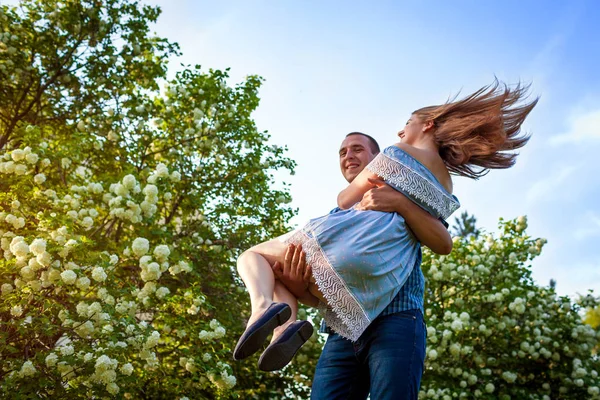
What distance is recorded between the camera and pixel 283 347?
6.23 feet

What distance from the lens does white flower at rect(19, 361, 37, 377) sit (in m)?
3.91

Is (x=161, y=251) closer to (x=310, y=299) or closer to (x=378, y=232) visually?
(x=310, y=299)

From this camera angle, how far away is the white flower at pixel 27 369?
3908 millimetres

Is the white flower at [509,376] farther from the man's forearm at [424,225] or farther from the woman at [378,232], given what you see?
the man's forearm at [424,225]

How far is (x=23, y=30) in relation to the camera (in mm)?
6988

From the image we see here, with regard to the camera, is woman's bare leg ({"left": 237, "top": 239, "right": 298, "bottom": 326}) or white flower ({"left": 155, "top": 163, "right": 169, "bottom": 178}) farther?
white flower ({"left": 155, "top": 163, "right": 169, "bottom": 178})

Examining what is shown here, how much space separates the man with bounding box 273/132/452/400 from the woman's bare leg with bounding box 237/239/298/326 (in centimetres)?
5

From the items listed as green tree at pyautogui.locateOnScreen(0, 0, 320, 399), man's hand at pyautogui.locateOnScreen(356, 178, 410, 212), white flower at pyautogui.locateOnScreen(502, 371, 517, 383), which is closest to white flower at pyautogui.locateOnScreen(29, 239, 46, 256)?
green tree at pyautogui.locateOnScreen(0, 0, 320, 399)

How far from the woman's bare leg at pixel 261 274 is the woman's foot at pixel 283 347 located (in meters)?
0.11

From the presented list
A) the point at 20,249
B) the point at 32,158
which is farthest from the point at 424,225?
the point at 32,158

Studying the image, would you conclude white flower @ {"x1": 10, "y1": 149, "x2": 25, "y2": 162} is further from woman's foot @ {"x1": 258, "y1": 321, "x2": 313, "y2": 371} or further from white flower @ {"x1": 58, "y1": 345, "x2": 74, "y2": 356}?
woman's foot @ {"x1": 258, "y1": 321, "x2": 313, "y2": 371}

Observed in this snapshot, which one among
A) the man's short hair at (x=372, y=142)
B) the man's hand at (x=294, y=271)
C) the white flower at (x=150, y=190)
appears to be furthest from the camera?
the white flower at (x=150, y=190)

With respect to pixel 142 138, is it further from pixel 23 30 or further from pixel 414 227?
pixel 414 227

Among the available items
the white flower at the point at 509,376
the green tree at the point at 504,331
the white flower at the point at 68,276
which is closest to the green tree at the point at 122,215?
the white flower at the point at 68,276
